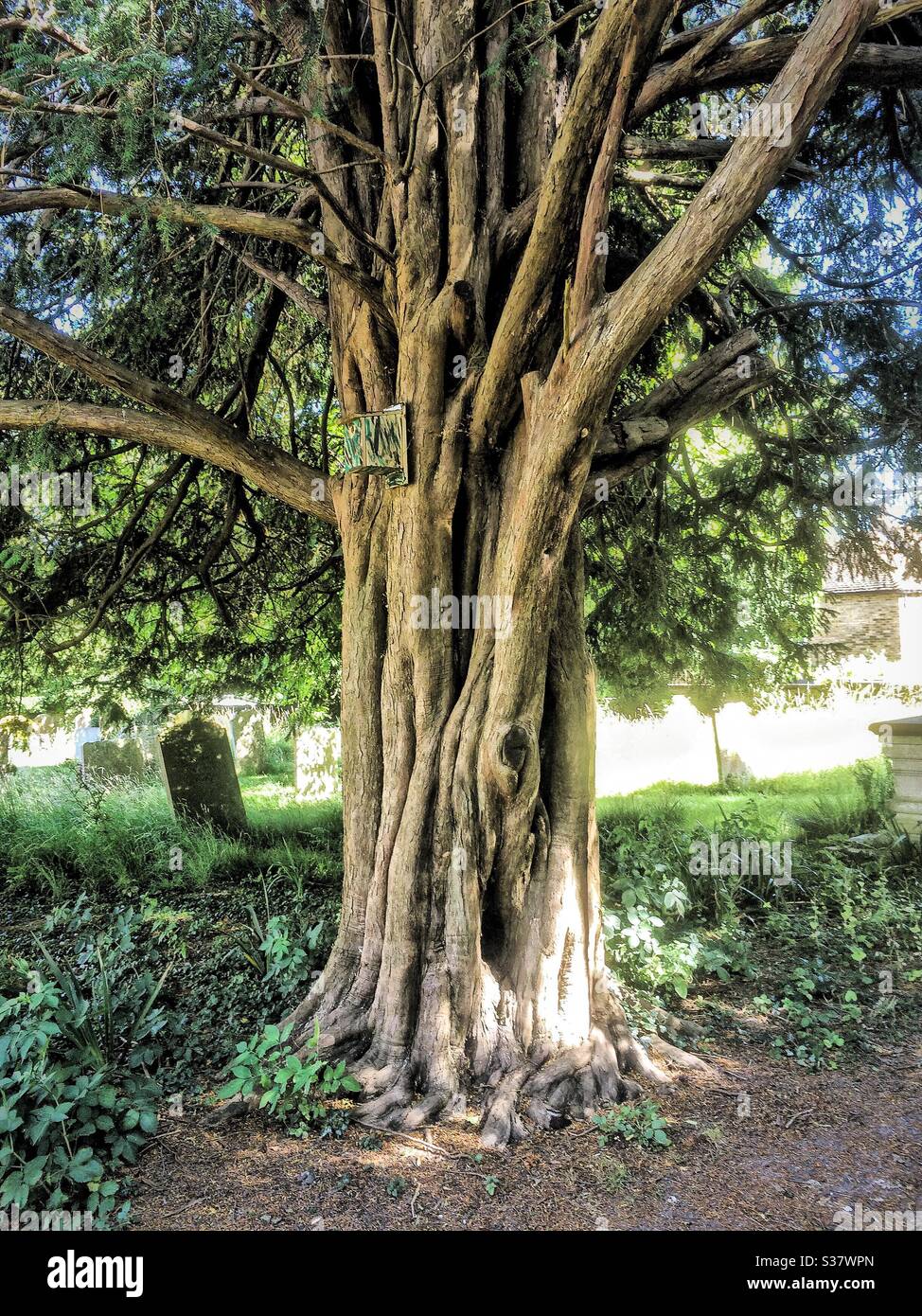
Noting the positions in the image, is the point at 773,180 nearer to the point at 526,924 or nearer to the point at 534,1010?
the point at 526,924

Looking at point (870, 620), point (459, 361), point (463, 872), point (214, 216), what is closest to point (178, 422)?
point (214, 216)

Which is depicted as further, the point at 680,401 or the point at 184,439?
the point at 184,439

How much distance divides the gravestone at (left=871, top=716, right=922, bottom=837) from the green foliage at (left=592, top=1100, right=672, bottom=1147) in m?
5.06

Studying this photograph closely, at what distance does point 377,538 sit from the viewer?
15.0 feet

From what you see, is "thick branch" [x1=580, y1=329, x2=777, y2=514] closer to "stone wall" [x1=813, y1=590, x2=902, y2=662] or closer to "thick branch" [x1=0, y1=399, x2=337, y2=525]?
"thick branch" [x1=0, y1=399, x2=337, y2=525]

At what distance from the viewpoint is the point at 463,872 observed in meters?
4.02

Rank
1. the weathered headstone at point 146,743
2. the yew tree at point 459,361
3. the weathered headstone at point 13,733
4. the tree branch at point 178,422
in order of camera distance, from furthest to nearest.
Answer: the weathered headstone at point 146,743 → the weathered headstone at point 13,733 → the tree branch at point 178,422 → the yew tree at point 459,361

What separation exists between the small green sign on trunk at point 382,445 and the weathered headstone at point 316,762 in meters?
7.96

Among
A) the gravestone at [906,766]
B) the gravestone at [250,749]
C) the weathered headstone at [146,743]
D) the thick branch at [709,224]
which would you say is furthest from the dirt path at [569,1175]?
the gravestone at [250,749]

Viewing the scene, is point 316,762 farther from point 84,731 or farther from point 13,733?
point 84,731

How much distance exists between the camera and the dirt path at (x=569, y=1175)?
308cm

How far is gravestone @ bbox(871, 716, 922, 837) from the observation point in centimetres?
769

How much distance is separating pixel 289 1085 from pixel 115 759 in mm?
8366

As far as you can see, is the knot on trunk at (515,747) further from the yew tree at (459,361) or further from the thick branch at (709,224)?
the thick branch at (709,224)
